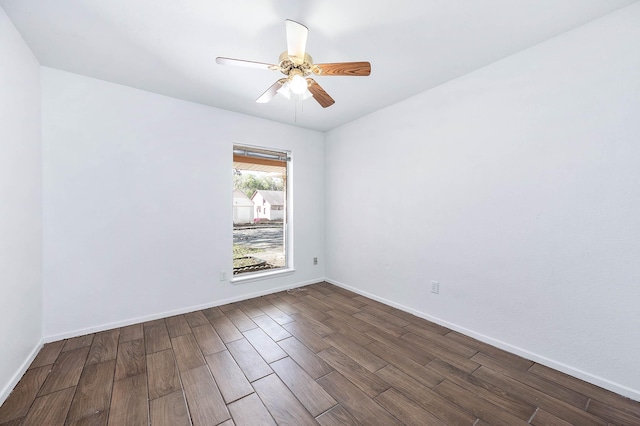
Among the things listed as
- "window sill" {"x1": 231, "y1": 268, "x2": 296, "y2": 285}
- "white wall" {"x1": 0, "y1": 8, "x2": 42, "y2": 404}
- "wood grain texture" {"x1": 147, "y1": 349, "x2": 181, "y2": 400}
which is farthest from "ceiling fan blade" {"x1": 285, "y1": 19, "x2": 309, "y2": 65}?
"window sill" {"x1": 231, "y1": 268, "x2": 296, "y2": 285}

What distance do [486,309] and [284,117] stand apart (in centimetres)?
319

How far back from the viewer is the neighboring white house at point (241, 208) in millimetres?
3357

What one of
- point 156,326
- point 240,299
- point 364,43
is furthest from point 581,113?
point 156,326

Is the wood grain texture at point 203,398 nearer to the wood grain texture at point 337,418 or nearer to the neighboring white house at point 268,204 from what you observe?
the wood grain texture at point 337,418

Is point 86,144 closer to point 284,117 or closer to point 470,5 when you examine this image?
point 284,117

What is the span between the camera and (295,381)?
5.68ft

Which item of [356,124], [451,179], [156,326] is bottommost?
[156,326]

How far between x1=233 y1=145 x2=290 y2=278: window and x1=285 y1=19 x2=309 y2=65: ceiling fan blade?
1957mm

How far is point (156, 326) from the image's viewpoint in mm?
2553

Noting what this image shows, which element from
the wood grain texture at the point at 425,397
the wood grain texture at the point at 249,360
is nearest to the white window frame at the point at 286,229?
the wood grain texture at the point at 249,360

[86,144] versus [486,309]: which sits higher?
[86,144]

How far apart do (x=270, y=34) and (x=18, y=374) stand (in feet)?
9.88

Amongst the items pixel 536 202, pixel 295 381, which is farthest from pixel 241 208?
pixel 536 202

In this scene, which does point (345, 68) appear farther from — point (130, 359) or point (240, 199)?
point (130, 359)
